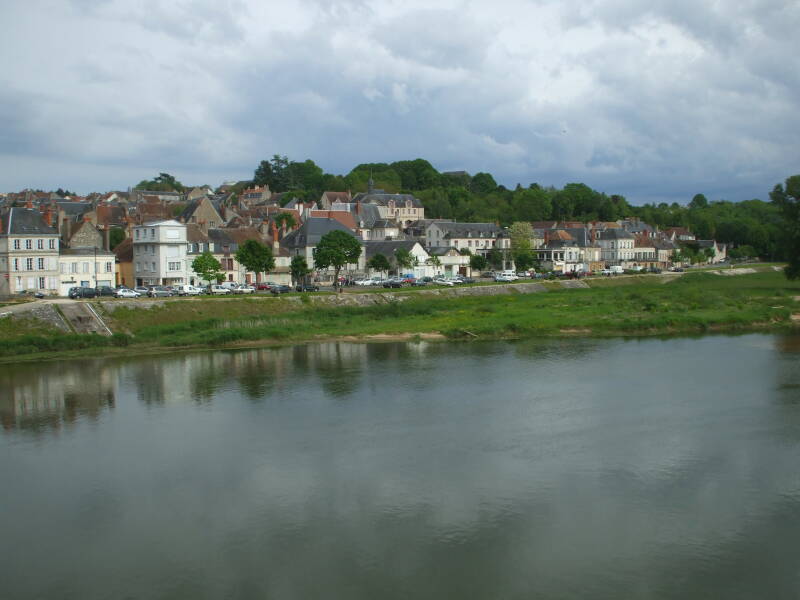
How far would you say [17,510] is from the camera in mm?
16797

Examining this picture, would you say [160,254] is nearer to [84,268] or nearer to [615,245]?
[84,268]

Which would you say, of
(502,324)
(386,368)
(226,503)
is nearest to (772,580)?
(226,503)

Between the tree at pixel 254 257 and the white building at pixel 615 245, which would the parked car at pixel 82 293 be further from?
the white building at pixel 615 245

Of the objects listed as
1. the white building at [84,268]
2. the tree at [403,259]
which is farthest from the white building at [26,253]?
the tree at [403,259]

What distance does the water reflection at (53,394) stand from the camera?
23812 mm

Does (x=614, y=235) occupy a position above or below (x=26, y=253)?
above

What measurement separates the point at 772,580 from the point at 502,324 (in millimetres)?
26968

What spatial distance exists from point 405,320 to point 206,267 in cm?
1328

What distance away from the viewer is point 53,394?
26.8 metres

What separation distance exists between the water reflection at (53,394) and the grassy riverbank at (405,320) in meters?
3.06

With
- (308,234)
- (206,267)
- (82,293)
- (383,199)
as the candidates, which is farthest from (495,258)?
(82,293)

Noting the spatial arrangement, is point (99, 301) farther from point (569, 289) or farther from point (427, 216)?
point (427, 216)

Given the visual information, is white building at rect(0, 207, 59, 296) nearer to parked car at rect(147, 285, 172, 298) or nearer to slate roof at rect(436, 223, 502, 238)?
parked car at rect(147, 285, 172, 298)

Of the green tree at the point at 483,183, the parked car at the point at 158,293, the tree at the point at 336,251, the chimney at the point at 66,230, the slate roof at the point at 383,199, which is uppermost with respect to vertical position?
the green tree at the point at 483,183
